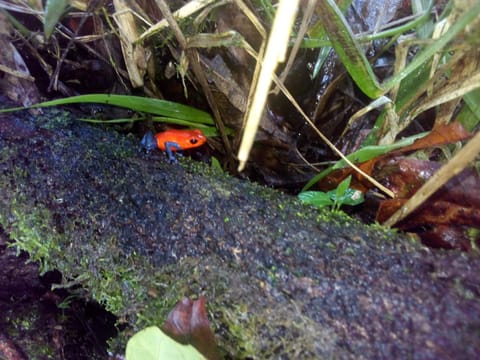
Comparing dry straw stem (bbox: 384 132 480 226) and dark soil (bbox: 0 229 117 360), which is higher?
dry straw stem (bbox: 384 132 480 226)

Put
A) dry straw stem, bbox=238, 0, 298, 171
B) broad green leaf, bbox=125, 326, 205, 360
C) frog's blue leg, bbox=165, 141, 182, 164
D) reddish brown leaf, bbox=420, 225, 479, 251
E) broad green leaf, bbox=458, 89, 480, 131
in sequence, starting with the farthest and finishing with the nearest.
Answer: frog's blue leg, bbox=165, 141, 182, 164, broad green leaf, bbox=458, 89, 480, 131, reddish brown leaf, bbox=420, 225, 479, 251, broad green leaf, bbox=125, 326, 205, 360, dry straw stem, bbox=238, 0, 298, 171

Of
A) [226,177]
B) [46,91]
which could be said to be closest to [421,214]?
[226,177]

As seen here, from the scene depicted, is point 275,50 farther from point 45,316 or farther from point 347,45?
point 45,316

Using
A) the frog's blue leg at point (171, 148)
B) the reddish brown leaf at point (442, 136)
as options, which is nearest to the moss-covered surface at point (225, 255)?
the frog's blue leg at point (171, 148)

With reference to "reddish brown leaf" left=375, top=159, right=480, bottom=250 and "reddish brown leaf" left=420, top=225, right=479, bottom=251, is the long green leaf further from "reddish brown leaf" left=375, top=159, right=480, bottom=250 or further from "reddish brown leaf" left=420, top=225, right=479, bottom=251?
"reddish brown leaf" left=420, top=225, right=479, bottom=251

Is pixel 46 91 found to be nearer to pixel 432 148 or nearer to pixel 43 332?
pixel 43 332

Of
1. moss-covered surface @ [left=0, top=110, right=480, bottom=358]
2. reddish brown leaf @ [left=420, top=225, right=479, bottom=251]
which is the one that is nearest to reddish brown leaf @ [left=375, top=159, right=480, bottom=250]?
reddish brown leaf @ [left=420, top=225, right=479, bottom=251]

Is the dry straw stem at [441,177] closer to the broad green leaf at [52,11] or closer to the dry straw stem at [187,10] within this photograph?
the dry straw stem at [187,10]
